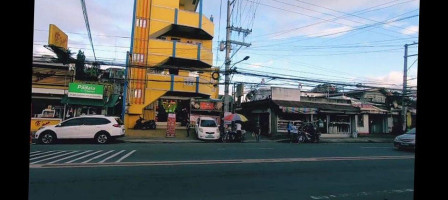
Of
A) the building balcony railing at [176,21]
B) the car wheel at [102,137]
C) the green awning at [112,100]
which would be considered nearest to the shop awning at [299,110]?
the building balcony railing at [176,21]

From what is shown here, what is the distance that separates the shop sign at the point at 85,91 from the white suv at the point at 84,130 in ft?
22.5

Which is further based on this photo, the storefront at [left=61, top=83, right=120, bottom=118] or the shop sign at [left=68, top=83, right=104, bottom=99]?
the storefront at [left=61, top=83, right=120, bottom=118]

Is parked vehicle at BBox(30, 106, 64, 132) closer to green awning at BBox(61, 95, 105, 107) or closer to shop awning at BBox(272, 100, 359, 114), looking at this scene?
green awning at BBox(61, 95, 105, 107)

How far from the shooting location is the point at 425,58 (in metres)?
1.37

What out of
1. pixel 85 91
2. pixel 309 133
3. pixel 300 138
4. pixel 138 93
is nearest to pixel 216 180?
pixel 300 138

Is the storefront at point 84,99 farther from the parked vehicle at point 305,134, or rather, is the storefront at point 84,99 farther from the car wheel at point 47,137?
the parked vehicle at point 305,134

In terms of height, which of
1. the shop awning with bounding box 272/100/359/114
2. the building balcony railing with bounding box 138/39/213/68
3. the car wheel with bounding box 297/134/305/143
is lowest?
the car wheel with bounding box 297/134/305/143

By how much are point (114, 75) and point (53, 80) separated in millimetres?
7038

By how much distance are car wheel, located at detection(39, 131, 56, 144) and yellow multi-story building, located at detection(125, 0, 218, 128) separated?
928cm

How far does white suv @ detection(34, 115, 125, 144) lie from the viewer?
55.5 ft

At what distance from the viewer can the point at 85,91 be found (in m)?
24.0

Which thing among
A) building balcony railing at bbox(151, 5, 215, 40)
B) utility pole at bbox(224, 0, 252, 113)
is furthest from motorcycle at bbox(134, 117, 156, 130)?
building balcony railing at bbox(151, 5, 215, 40)

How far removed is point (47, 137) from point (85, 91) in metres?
7.78

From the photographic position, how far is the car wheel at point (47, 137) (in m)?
16.7
